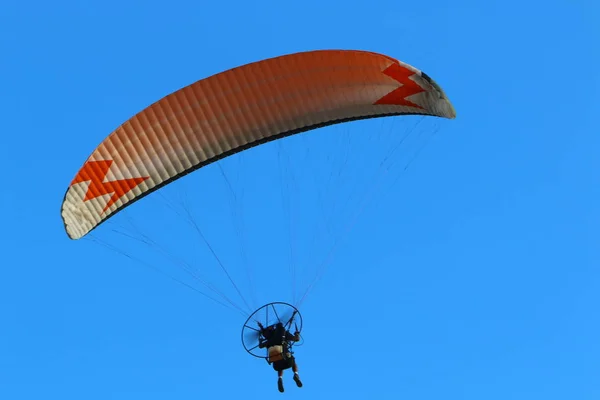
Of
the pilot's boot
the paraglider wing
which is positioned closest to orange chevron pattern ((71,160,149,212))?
the paraglider wing

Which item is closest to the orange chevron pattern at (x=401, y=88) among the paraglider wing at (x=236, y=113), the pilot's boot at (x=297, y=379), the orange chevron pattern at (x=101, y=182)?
the paraglider wing at (x=236, y=113)

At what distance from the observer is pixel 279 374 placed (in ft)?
86.7

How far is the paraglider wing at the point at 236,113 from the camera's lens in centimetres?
2575

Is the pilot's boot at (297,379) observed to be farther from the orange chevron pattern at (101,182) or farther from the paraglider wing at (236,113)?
the orange chevron pattern at (101,182)

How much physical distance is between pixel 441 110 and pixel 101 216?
7540mm

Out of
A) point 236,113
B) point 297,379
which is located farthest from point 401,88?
point 297,379

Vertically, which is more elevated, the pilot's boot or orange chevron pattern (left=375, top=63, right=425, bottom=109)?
orange chevron pattern (left=375, top=63, right=425, bottom=109)

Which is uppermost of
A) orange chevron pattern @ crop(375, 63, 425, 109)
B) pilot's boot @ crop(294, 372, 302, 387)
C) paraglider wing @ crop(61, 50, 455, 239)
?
paraglider wing @ crop(61, 50, 455, 239)

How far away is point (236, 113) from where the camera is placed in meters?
26.4

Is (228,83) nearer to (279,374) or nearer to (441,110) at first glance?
(441,110)

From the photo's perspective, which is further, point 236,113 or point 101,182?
point 236,113

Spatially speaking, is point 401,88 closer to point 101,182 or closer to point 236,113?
point 236,113

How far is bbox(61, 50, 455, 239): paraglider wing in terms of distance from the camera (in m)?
25.8

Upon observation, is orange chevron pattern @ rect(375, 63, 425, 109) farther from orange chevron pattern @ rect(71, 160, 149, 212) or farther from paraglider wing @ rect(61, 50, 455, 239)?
orange chevron pattern @ rect(71, 160, 149, 212)
